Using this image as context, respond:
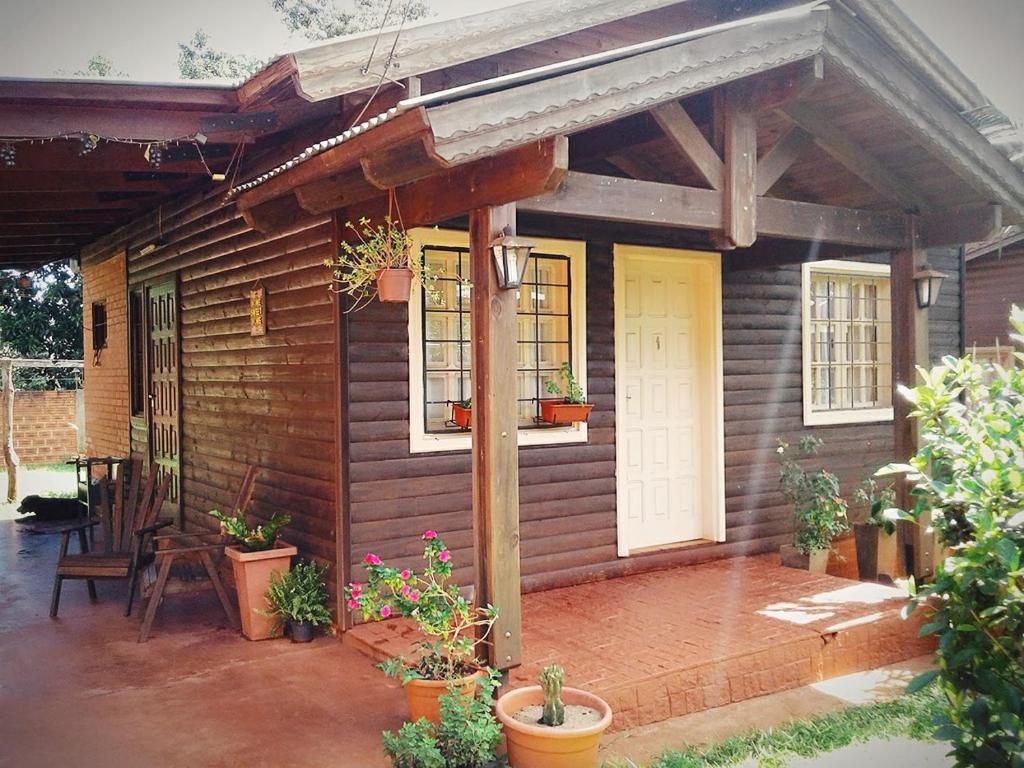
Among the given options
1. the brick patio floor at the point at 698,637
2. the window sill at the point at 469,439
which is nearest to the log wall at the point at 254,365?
the window sill at the point at 469,439

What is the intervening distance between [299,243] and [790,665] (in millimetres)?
3861

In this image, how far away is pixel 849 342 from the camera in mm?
8297

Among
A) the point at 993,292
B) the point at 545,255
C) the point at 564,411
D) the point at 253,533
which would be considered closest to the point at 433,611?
the point at 253,533

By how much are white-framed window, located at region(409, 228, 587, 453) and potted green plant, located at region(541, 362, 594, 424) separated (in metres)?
0.11

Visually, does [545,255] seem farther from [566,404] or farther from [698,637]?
[698,637]

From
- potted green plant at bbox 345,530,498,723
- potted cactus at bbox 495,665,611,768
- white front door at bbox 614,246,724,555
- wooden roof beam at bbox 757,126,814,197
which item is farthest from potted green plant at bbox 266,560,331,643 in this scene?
wooden roof beam at bbox 757,126,814,197

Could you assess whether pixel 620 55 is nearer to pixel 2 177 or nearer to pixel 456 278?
pixel 456 278

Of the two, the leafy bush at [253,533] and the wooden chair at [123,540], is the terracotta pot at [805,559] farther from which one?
the wooden chair at [123,540]

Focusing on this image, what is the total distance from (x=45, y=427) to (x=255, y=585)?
12990mm

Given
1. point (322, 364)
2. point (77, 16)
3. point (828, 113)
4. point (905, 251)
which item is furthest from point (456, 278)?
point (77, 16)

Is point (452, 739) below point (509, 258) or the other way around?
below

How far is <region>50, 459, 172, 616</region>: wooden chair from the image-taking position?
5930 millimetres

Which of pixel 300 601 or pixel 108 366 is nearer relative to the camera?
pixel 300 601

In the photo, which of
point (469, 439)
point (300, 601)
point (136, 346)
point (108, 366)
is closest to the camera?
point (300, 601)
